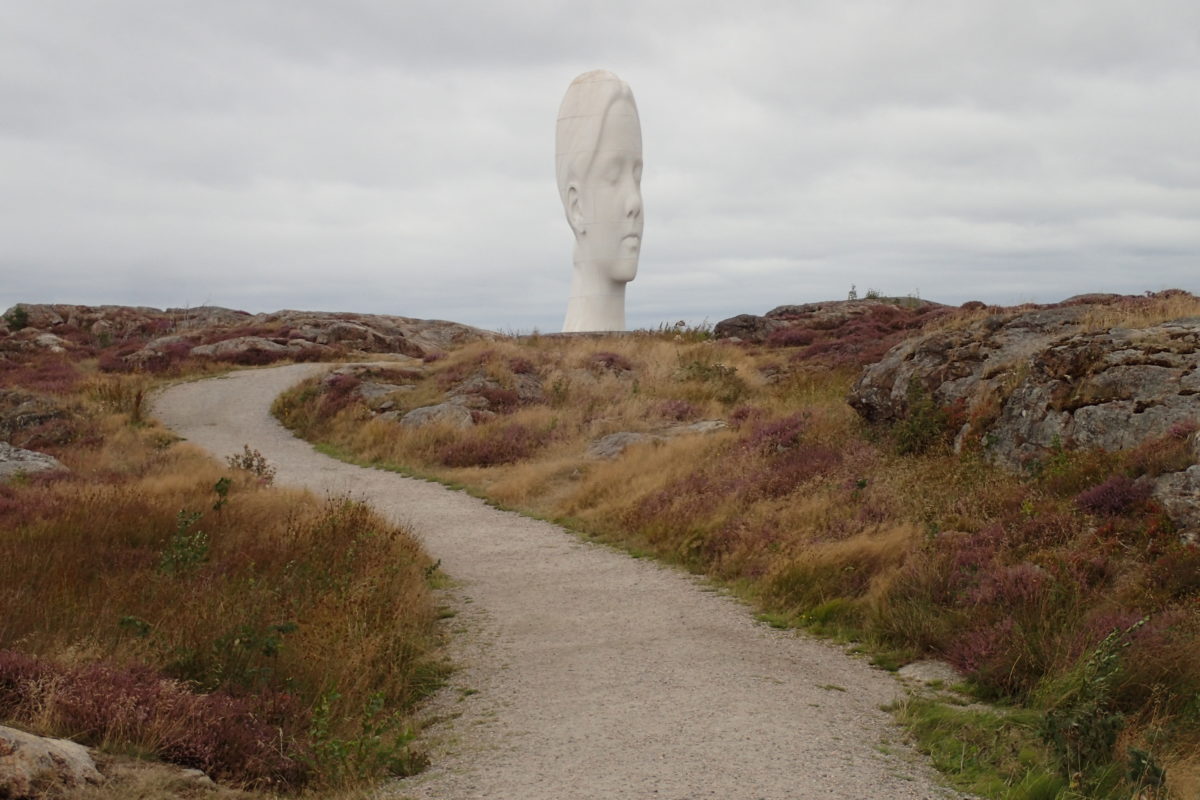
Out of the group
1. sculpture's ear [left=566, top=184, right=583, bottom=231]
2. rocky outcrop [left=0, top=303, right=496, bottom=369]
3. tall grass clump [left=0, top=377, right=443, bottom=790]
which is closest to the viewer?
tall grass clump [left=0, top=377, right=443, bottom=790]

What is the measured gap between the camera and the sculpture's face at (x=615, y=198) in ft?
89.2

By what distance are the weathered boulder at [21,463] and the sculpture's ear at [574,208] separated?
17.1 meters

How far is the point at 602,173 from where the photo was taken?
2731 centimetres

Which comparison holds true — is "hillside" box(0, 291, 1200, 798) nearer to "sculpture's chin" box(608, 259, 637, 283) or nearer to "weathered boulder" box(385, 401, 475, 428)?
"weathered boulder" box(385, 401, 475, 428)

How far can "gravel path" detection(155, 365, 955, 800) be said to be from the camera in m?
4.84

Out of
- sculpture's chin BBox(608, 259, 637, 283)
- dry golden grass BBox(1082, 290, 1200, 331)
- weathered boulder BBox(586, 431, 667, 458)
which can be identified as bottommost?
weathered boulder BBox(586, 431, 667, 458)

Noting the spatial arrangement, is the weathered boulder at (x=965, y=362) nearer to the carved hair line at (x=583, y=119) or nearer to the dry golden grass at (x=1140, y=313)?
the dry golden grass at (x=1140, y=313)

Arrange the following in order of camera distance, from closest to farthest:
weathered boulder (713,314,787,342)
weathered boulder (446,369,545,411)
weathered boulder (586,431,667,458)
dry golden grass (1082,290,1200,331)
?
dry golden grass (1082,290,1200,331) → weathered boulder (586,431,667,458) → weathered boulder (446,369,545,411) → weathered boulder (713,314,787,342)

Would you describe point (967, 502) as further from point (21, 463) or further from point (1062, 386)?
point (21, 463)

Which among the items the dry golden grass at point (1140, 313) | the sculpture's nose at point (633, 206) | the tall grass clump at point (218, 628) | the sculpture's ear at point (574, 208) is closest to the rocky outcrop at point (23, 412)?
the tall grass clump at point (218, 628)

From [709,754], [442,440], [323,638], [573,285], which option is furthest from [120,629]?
[573,285]

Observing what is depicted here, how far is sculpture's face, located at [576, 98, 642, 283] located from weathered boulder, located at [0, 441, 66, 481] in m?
17.1

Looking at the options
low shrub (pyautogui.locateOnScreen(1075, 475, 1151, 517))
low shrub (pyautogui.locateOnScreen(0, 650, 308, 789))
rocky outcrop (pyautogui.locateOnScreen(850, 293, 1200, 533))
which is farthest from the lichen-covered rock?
low shrub (pyautogui.locateOnScreen(0, 650, 308, 789))

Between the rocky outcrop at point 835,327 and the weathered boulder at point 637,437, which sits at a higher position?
the rocky outcrop at point 835,327
